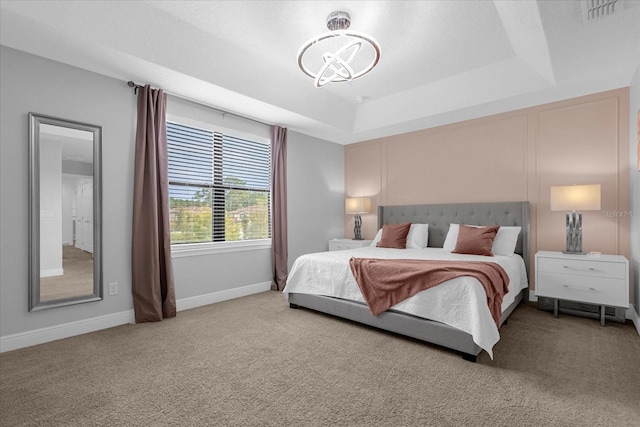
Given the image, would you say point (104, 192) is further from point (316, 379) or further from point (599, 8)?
point (599, 8)

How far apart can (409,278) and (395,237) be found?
6.01ft

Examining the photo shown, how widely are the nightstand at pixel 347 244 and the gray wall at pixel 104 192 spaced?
1323mm

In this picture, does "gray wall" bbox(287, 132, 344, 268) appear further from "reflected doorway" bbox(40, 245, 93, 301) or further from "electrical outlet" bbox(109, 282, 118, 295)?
"reflected doorway" bbox(40, 245, 93, 301)

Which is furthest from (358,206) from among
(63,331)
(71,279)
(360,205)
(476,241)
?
(63,331)

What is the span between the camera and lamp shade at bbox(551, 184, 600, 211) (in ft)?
10.3

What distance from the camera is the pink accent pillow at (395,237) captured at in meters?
4.42

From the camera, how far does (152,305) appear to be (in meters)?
3.26

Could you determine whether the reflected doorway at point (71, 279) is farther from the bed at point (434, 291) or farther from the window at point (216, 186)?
the bed at point (434, 291)

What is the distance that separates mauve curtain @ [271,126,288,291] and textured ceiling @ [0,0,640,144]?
1.73 ft

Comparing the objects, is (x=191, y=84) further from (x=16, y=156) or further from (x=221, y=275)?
(x=221, y=275)

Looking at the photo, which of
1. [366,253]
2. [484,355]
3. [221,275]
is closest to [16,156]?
[221,275]

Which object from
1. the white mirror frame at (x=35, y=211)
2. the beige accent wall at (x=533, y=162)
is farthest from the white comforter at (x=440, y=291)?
the white mirror frame at (x=35, y=211)

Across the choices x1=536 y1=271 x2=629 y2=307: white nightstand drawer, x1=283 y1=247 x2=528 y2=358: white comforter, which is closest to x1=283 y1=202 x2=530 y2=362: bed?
x1=283 y1=247 x2=528 y2=358: white comforter

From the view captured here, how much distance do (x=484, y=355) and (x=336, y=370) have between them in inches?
46.5
